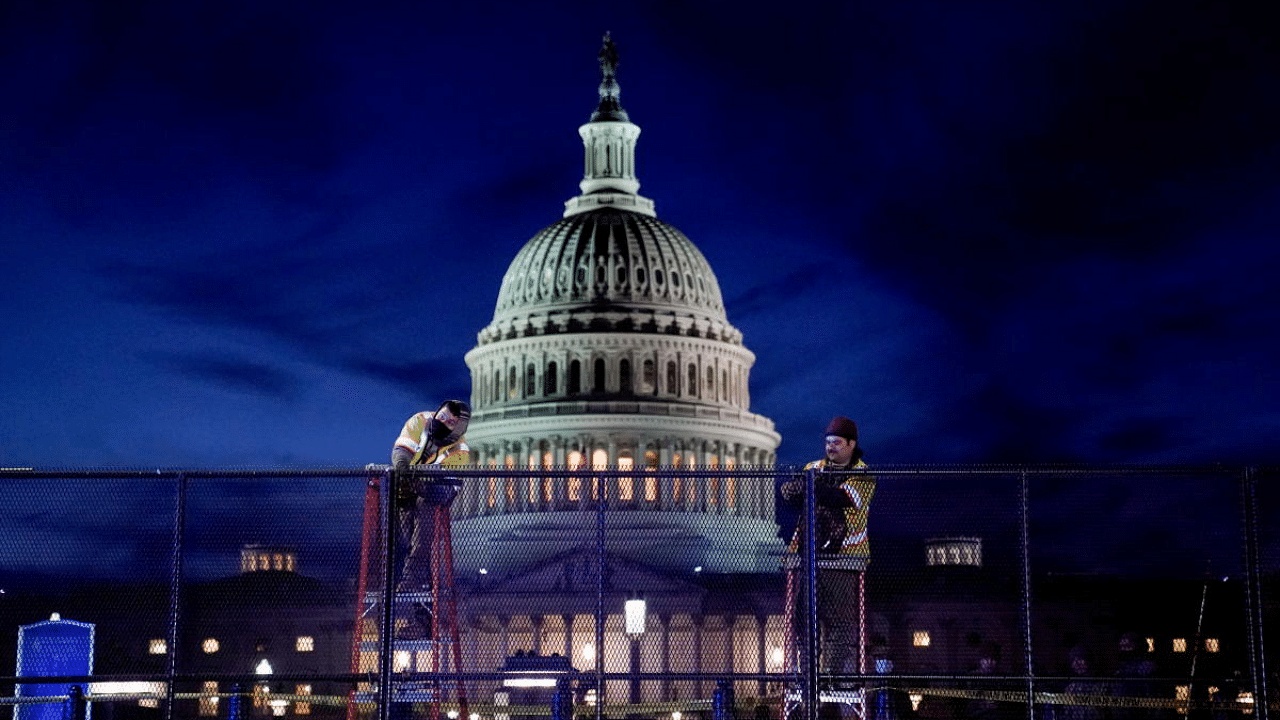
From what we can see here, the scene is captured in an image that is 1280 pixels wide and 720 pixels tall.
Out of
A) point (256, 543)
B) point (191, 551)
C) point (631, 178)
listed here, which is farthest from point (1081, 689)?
point (631, 178)

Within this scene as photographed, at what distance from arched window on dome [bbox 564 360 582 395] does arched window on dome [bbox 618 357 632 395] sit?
2.70 m

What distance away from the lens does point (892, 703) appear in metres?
18.5

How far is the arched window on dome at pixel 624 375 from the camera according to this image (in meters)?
119

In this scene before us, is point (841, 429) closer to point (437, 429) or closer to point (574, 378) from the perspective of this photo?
point (437, 429)

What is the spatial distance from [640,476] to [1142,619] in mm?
56493

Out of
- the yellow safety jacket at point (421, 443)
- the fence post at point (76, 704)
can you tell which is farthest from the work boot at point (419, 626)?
the fence post at point (76, 704)

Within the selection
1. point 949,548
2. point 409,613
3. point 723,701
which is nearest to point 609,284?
point 949,548

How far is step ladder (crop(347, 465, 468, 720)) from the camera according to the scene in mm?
16141

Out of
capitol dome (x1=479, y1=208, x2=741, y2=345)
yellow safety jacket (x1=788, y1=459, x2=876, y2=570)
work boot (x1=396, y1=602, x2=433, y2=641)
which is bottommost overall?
work boot (x1=396, y1=602, x2=433, y2=641)

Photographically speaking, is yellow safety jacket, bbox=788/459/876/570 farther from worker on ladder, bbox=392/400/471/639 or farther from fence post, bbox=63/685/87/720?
fence post, bbox=63/685/87/720

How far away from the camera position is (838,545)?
16.2 meters

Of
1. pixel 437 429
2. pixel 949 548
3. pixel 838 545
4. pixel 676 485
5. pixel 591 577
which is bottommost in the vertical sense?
pixel 838 545

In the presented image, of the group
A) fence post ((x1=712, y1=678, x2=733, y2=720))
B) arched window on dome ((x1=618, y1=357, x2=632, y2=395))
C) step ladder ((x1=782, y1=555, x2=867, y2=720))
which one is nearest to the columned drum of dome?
arched window on dome ((x1=618, y1=357, x2=632, y2=395))

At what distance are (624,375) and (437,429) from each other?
10294 cm
